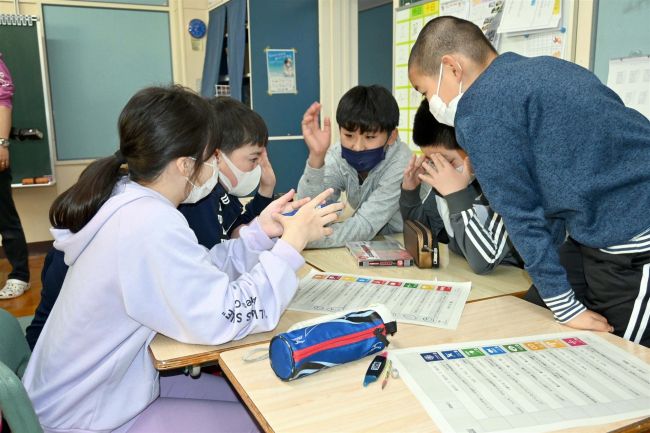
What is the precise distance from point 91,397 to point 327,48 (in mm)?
3540

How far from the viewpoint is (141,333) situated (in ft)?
3.67

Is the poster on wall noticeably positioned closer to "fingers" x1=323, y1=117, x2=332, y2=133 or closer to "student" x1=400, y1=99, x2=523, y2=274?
"fingers" x1=323, y1=117, x2=332, y2=133

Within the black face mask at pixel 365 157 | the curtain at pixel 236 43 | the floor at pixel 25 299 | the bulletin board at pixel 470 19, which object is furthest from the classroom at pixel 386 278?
the curtain at pixel 236 43

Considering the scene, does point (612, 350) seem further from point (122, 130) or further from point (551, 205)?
point (122, 130)

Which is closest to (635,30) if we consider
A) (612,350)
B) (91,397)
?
(612,350)

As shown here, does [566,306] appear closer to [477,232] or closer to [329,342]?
[477,232]

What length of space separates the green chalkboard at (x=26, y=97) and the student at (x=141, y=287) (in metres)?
3.70

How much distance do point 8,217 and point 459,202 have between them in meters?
3.13

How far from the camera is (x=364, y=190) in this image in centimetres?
229

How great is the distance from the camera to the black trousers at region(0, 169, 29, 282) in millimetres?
3471

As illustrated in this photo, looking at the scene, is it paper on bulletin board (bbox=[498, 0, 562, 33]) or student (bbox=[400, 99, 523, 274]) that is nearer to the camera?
student (bbox=[400, 99, 523, 274])

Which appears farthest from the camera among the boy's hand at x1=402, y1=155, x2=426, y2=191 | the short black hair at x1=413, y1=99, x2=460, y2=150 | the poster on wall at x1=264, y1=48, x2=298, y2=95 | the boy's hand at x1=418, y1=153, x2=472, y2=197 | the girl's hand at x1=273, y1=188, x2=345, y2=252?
the poster on wall at x1=264, y1=48, x2=298, y2=95

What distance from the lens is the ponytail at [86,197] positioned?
3.80 feet

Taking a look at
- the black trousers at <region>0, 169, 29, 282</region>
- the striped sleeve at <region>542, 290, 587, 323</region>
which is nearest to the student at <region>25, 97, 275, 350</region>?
the striped sleeve at <region>542, 290, 587, 323</region>
